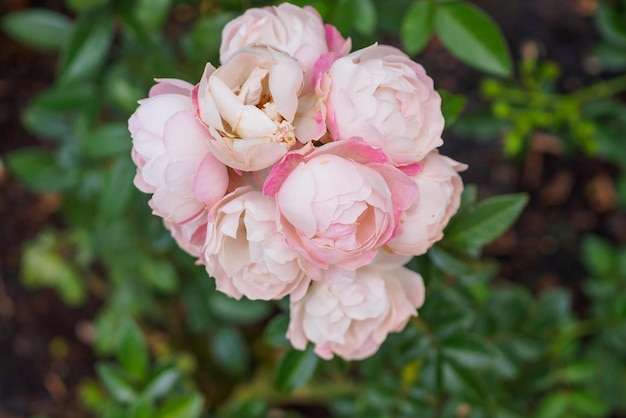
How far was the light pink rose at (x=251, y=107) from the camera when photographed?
0.70 metres

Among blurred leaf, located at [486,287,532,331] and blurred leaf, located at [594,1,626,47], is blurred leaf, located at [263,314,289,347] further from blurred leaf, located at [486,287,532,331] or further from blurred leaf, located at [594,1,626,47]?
blurred leaf, located at [594,1,626,47]

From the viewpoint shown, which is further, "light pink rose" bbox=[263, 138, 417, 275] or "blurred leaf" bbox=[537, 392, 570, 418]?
"blurred leaf" bbox=[537, 392, 570, 418]

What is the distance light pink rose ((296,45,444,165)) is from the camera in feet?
2.36

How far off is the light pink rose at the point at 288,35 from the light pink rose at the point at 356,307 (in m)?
0.24

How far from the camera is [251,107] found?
2.31 feet

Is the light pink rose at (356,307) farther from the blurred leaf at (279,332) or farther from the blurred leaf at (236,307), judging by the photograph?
the blurred leaf at (236,307)

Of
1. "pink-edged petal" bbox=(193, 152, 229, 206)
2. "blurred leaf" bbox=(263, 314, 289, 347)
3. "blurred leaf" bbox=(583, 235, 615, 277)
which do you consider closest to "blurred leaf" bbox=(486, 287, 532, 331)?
"blurred leaf" bbox=(583, 235, 615, 277)

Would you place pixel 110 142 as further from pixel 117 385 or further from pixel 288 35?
pixel 288 35

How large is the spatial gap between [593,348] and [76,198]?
143 cm

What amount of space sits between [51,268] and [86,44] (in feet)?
2.94

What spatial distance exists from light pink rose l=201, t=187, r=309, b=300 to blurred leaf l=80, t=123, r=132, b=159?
2.13ft

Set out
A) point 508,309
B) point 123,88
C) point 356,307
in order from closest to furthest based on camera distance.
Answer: point 356,307 → point 123,88 → point 508,309

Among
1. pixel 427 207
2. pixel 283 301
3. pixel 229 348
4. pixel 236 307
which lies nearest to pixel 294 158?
pixel 427 207

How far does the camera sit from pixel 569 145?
1898 mm
